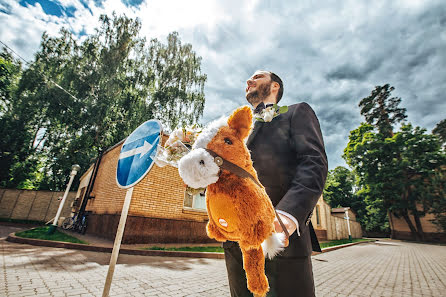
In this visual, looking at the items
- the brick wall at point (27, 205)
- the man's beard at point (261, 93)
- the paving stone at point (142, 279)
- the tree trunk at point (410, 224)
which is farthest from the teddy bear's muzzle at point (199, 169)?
the tree trunk at point (410, 224)

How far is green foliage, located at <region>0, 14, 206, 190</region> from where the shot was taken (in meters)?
16.6

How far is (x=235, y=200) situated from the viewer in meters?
0.85

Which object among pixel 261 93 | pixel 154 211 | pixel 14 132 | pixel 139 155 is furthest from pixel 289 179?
pixel 14 132

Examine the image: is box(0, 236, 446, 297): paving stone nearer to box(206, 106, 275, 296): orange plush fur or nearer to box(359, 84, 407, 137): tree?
box(206, 106, 275, 296): orange plush fur

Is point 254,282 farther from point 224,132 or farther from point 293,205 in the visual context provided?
point 224,132

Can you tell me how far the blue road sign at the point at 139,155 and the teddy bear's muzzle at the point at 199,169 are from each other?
1104mm

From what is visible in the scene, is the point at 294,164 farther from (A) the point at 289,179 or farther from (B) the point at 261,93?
(B) the point at 261,93

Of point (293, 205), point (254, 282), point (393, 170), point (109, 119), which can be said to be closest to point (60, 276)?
point (254, 282)

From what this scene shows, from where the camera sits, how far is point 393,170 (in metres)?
25.5

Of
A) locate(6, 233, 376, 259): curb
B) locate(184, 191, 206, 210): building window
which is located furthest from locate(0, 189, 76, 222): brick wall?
locate(184, 191, 206, 210): building window

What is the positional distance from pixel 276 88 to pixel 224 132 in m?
0.93

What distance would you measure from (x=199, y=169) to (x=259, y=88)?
108 cm

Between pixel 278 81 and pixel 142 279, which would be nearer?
pixel 278 81

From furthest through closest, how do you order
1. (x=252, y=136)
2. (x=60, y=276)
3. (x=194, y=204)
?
(x=194, y=204) → (x=60, y=276) → (x=252, y=136)
